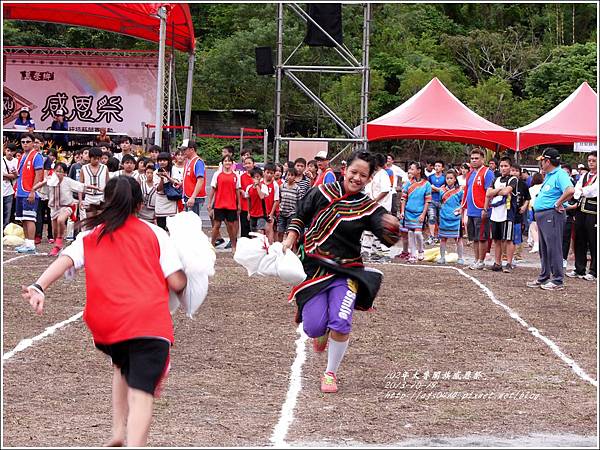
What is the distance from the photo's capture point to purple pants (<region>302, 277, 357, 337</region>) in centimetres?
756

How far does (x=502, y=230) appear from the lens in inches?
621

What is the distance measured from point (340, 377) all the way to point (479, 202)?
905 cm

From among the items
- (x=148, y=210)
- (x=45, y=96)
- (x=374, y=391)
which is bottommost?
(x=374, y=391)

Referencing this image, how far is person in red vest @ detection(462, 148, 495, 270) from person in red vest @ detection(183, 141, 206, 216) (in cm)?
431

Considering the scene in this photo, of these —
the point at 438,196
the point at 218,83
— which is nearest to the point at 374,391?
the point at 438,196

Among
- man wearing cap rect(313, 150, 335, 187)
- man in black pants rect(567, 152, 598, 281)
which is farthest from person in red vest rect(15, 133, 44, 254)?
man in black pants rect(567, 152, 598, 281)

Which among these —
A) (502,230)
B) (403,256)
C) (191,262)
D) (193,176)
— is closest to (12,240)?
(193,176)

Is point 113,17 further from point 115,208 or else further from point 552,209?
point 115,208

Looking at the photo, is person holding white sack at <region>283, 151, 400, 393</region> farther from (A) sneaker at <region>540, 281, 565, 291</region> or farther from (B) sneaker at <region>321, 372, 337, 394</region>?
(A) sneaker at <region>540, 281, 565, 291</region>

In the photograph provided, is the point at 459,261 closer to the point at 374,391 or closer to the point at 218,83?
the point at 374,391

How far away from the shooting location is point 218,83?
38875 millimetres

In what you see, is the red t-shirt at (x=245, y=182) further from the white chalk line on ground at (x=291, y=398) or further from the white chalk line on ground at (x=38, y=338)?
the white chalk line on ground at (x=291, y=398)

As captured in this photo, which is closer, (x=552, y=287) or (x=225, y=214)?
(x=552, y=287)

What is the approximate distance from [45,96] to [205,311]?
65.1ft
